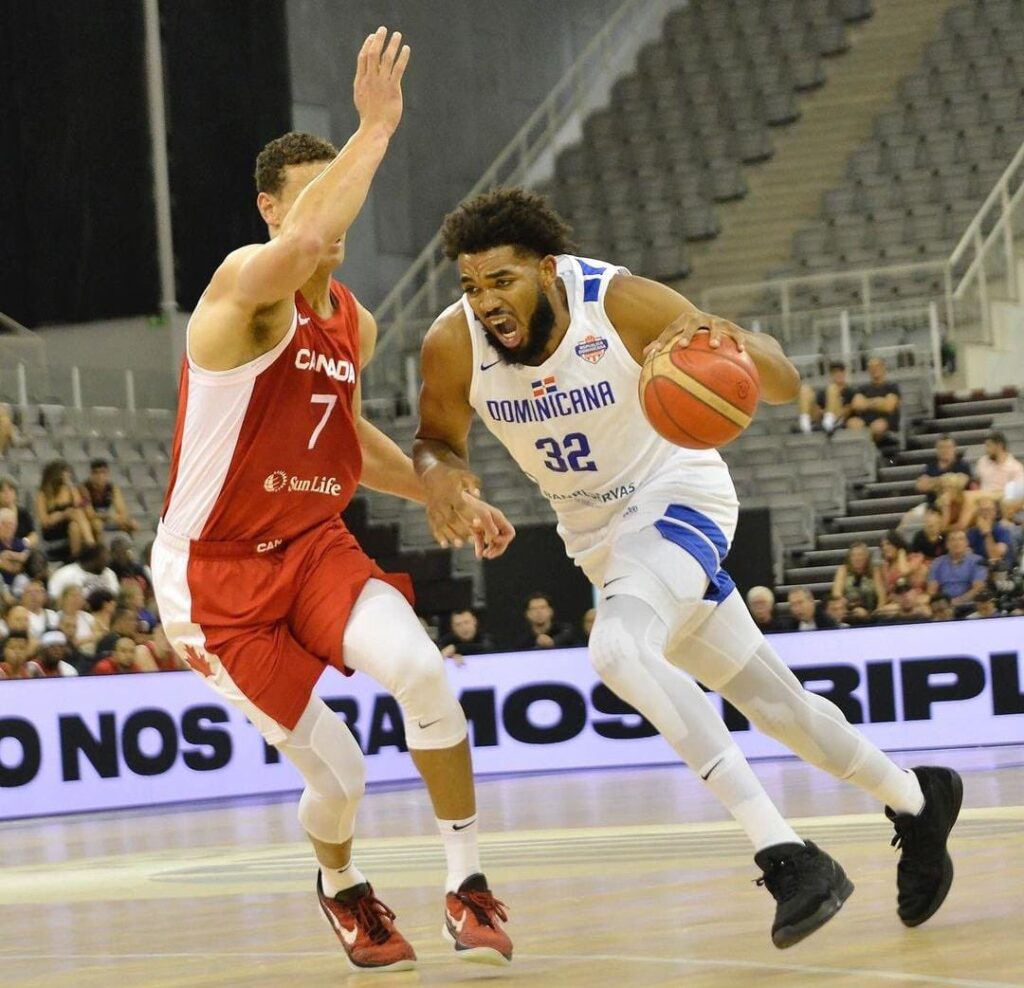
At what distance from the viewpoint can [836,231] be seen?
23.3 metres

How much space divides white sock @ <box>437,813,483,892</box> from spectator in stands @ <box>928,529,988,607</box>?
Result: 10410 millimetres

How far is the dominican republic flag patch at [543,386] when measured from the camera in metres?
5.82

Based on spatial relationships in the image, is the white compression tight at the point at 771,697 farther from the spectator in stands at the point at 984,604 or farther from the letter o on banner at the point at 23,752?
the spectator in stands at the point at 984,604

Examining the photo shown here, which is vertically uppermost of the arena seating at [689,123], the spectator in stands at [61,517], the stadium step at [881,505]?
the arena seating at [689,123]

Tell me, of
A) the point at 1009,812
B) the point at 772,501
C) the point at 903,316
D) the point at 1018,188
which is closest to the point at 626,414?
the point at 1009,812

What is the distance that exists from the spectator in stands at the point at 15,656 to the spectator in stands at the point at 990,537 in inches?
281

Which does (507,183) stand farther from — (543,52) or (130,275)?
(130,275)

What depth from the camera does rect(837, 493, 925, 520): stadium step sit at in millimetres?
18688

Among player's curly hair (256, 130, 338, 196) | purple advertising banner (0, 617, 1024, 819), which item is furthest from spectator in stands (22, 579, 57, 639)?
player's curly hair (256, 130, 338, 196)

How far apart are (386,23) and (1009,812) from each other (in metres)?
17.1

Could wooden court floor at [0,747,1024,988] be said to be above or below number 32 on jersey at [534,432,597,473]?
below

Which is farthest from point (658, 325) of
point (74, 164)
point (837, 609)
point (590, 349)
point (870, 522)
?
point (74, 164)

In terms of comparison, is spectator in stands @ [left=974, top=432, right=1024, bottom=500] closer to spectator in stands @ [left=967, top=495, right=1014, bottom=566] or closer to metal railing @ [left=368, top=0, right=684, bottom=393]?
spectator in stands @ [left=967, top=495, right=1014, bottom=566]

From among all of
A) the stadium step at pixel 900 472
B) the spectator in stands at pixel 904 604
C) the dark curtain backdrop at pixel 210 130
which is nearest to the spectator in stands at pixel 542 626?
the spectator in stands at pixel 904 604
